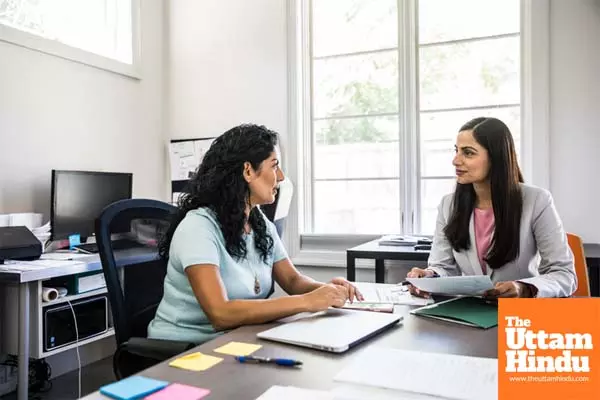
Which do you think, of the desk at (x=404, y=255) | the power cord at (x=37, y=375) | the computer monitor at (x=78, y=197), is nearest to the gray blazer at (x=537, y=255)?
the desk at (x=404, y=255)

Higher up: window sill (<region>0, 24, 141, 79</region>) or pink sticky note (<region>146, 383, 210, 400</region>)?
window sill (<region>0, 24, 141, 79</region>)

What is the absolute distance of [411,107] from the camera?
3.37m

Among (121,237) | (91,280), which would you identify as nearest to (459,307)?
(121,237)

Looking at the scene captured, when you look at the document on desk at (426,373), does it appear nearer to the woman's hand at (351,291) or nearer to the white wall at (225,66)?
the woman's hand at (351,291)

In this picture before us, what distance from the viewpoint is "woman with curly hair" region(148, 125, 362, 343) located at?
1214 mm

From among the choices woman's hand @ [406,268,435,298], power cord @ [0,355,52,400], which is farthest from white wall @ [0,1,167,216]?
woman's hand @ [406,268,435,298]

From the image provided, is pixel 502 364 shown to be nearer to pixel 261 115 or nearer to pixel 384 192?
pixel 384 192

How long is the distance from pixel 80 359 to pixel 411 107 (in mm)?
2760

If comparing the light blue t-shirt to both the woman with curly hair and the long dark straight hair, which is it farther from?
the long dark straight hair

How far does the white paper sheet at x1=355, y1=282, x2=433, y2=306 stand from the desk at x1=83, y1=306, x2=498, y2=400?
0.18 m

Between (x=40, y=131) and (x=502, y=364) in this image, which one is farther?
(x=40, y=131)

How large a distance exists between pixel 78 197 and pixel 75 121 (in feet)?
1.91

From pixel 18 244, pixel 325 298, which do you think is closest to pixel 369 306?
pixel 325 298

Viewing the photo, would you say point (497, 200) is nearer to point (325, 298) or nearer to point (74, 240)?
point (325, 298)
